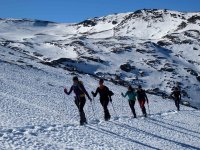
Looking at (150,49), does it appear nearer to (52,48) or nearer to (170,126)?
(52,48)

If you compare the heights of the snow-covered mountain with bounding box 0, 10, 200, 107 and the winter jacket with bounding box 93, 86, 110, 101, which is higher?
the snow-covered mountain with bounding box 0, 10, 200, 107

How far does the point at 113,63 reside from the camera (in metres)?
112

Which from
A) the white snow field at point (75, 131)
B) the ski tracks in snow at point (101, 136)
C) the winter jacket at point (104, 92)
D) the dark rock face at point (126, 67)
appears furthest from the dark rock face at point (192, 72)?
the winter jacket at point (104, 92)

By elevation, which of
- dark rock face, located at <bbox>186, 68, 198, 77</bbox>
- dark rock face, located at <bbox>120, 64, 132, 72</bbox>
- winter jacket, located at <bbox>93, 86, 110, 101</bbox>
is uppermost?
dark rock face, located at <bbox>120, 64, 132, 72</bbox>

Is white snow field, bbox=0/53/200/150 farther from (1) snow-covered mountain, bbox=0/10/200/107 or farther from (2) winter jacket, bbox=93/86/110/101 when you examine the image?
(1) snow-covered mountain, bbox=0/10/200/107

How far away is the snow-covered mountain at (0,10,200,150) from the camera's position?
17.5 meters

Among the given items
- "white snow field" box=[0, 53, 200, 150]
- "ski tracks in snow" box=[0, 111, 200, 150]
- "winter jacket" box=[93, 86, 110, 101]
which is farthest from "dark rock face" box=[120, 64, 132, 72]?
"winter jacket" box=[93, 86, 110, 101]

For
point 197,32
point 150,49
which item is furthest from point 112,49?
point 197,32

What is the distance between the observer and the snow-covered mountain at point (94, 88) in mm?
17469

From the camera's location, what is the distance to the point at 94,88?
52.8 meters

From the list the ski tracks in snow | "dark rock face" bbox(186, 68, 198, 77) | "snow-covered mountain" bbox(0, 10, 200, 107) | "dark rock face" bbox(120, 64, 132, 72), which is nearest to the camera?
the ski tracks in snow

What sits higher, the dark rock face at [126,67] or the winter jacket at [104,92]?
the dark rock face at [126,67]

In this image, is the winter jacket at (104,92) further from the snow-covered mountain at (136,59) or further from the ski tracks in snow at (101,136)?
the snow-covered mountain at (136,59)

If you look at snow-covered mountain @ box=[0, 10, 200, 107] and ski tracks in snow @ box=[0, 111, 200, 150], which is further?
snow-covered mountain @ box=[0, 10, 200, 107]
